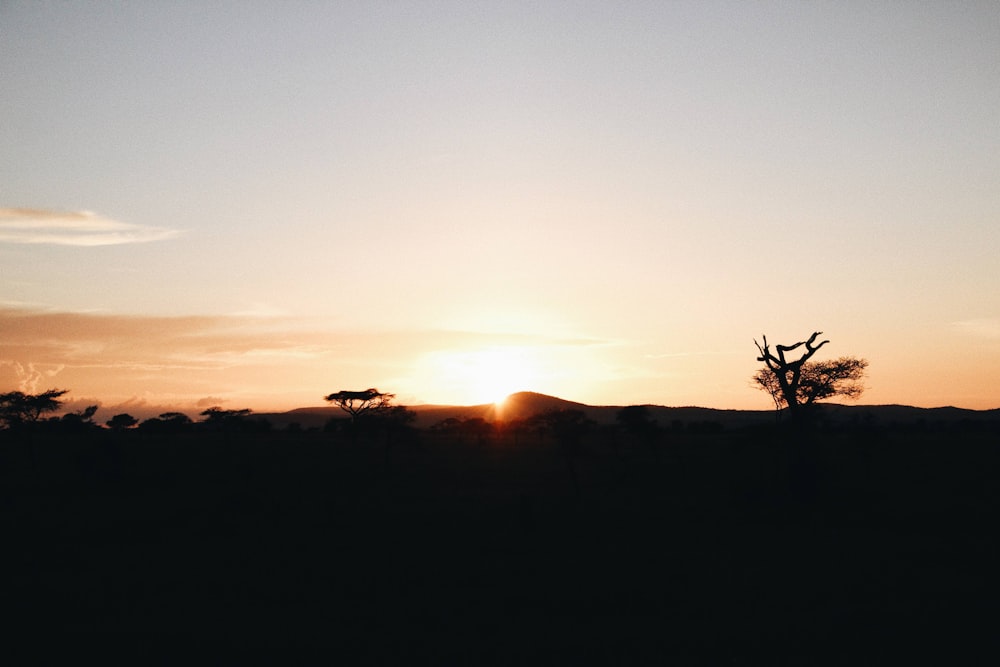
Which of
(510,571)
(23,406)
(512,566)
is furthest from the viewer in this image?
(23,406)

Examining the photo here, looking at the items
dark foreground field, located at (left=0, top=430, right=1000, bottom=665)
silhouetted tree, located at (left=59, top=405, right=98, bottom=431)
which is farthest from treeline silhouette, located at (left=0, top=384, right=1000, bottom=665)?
silhouetted tree, located at (left=59, top=405, right=98, bottom=431)

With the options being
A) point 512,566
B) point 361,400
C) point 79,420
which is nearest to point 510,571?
point 512,566

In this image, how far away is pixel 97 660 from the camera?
45.3 feet

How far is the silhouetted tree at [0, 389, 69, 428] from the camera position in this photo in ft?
178

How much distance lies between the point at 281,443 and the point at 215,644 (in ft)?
211

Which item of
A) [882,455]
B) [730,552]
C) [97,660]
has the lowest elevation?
[97,660]

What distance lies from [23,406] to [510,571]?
53431 mm

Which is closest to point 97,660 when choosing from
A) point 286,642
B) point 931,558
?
point 286,642

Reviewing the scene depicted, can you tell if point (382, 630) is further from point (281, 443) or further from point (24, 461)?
point (281, 443)

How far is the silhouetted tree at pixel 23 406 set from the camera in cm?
5416

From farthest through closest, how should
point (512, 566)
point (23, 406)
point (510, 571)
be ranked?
point (23, 406) < point (512, 566) < point (510, 571)

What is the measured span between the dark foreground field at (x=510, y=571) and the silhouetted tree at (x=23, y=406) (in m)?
12.2

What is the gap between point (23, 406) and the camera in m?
54.3

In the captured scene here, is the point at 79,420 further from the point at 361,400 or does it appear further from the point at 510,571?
the point at 510,571
